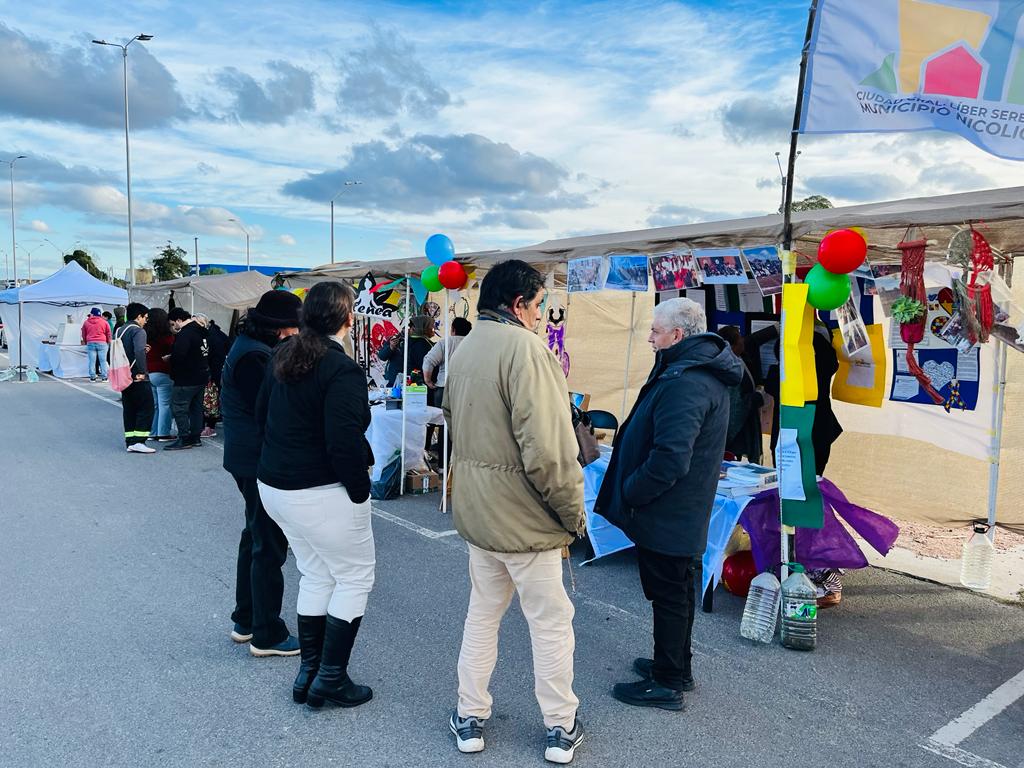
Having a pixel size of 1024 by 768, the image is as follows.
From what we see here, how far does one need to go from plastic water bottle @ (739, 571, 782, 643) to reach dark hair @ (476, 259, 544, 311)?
2.30 metres

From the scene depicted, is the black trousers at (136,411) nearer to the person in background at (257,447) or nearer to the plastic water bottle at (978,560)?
the person in background at (257,447)

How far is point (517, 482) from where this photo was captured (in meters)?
2.62

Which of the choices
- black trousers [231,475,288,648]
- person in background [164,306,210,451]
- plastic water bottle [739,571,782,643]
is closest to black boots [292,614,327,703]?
black trousers [231,475,288,648]

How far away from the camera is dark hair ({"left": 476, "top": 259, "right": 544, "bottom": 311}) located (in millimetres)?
2652

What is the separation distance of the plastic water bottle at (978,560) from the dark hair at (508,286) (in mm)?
3561

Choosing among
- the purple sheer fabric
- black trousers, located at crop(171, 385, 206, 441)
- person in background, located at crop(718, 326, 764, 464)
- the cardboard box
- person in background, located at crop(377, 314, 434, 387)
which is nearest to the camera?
the purple sheer fabric

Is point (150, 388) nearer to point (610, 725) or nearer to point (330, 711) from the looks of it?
point (330, 711)

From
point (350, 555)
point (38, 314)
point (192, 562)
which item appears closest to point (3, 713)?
point (350, 555)

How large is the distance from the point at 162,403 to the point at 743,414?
7298mm

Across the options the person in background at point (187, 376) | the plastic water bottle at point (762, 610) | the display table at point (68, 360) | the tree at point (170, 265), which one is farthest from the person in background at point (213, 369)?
the tree at point (170, 265)

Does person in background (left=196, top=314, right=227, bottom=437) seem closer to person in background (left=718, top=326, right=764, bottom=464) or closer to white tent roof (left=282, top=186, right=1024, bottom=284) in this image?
white tent roof (left=282, top=186, right=1024, bottom=284)

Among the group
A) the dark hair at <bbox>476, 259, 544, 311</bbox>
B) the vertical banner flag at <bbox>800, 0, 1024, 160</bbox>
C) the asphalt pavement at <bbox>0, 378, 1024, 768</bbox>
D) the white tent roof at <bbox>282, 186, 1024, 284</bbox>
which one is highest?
the vertical banner flag at <bbox>800, 0, 1024, 160</bbox>

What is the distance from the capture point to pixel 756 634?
153 inches

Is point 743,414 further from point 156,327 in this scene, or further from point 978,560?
point 156,327
